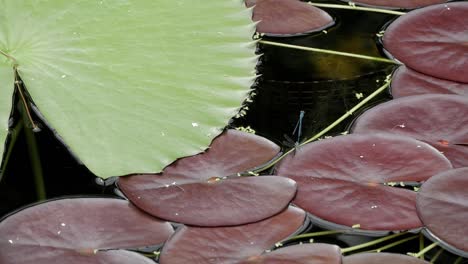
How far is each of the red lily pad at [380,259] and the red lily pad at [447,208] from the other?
→ 65mm

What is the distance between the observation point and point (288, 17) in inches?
73.2

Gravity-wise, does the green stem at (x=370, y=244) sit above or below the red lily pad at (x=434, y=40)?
below

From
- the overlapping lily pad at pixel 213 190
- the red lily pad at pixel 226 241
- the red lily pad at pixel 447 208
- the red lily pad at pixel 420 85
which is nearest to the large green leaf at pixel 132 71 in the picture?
the overlapping lily pad at pixel 213 190

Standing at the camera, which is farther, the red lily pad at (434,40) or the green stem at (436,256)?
the red lily pad at (434,40)

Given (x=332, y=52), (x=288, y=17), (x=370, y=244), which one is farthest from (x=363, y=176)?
(x=288, y=17)

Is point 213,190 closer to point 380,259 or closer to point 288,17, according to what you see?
point 380,259

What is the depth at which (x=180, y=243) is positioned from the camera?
1.25 m

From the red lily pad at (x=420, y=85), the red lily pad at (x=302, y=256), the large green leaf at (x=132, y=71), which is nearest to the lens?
the red lily pad at (x=302, y=256)

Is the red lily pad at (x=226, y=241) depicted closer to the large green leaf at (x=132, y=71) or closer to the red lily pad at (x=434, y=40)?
the large green leaf at (x=132, y=71)

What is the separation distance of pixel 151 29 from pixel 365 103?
0.46m

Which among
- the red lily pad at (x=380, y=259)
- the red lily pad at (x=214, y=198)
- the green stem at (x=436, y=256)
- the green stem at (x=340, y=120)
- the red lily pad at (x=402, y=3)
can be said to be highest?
the red lily pad at (x=402, y=3)

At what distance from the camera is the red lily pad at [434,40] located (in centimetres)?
165

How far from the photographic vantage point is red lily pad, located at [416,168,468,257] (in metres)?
1.25

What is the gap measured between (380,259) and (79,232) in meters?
0.46
